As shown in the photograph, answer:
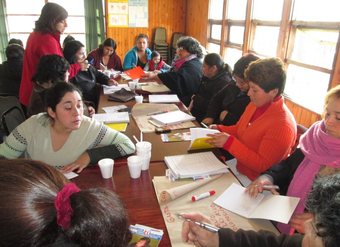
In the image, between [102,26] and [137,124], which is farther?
[102,26]

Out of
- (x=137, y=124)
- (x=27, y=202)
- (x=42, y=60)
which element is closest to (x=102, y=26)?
(x=42, y=60)

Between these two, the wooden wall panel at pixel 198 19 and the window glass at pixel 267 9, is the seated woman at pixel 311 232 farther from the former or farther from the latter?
the wooden wall panel at pixel 198 19

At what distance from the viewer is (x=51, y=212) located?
1.90 ft

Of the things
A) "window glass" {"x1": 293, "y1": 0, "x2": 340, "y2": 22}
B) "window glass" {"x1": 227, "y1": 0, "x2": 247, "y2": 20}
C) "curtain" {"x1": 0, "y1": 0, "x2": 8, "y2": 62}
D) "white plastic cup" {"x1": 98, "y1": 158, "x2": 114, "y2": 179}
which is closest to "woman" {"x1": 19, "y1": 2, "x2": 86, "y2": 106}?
"white plastic cup" {"x1": 98, "y1": 158, "x2": 114, "y2": 179}

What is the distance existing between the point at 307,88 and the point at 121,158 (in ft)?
7.60

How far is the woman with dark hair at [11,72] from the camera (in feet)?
10.8

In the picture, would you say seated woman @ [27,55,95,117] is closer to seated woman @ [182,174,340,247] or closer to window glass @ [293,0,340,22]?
seated woman @ [182,174,340,247]

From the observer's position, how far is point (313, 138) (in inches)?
52.2

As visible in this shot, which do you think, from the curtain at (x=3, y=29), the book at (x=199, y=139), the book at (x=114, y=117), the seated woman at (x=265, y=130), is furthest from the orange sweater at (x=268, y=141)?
the curtain at (x=3, y=29)

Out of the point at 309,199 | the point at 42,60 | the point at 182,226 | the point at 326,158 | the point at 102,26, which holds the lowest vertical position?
the point at 182,226

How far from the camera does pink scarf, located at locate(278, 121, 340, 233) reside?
124 centimetres

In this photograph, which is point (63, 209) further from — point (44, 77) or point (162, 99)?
point (162, 99)

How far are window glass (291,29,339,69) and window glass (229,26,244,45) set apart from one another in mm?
1342

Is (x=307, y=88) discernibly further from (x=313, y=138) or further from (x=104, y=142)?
(x=104, y=142)
